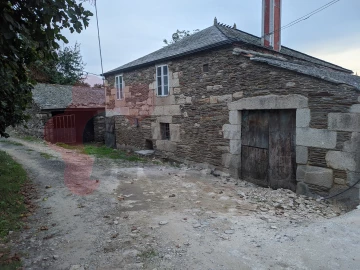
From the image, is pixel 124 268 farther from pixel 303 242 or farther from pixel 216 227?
pixel 303 242

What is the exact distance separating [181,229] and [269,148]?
373 centimetres

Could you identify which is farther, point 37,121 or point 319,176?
point 37,121

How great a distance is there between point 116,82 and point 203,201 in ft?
29.0

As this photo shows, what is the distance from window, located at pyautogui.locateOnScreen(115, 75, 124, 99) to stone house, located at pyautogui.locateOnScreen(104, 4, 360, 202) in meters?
0.86

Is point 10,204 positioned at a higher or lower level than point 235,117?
lower

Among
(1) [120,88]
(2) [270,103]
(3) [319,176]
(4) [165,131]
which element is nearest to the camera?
(3) [319,176]

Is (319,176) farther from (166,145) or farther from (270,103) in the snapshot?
(166,145)

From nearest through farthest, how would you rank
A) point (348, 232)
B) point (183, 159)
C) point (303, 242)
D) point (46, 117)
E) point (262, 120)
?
point (303, 242) → point (348, 232) → point (262, 120) → point (183, 159) → point (46, 117)

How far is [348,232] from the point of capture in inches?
146

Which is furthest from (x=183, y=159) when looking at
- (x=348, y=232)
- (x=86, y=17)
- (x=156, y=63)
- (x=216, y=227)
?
(x=86, y=17)

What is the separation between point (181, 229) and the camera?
12.8ft

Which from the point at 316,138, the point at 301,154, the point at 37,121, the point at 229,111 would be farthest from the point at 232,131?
the point at 37,121

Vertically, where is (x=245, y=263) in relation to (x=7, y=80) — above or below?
below

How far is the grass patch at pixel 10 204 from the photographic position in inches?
125
